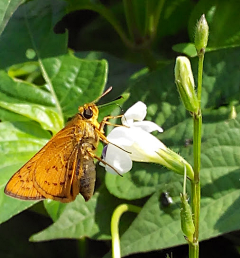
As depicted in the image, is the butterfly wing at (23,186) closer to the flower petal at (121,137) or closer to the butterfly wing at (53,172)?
the butterfly wing at (53,172)

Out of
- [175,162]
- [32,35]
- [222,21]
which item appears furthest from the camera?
[32,35]

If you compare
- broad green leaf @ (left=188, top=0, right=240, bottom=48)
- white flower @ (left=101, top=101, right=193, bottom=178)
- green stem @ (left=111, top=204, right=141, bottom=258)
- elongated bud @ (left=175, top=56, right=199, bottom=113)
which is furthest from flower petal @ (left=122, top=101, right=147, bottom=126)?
broad green leaf @ (left=188, top=0, right=240, bottom=48)

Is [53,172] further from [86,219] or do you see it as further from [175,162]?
[175,162]

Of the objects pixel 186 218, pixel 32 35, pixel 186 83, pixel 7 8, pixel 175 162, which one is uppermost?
pixel 32 35

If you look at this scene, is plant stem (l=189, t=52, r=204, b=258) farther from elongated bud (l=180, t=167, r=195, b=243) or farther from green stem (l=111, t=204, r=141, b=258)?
green stem (l=111, t=204, r=141, b=258)

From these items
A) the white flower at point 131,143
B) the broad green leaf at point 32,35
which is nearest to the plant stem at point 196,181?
the white flower at point 131,143

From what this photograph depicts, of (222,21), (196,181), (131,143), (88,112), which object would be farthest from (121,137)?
(222,21)
